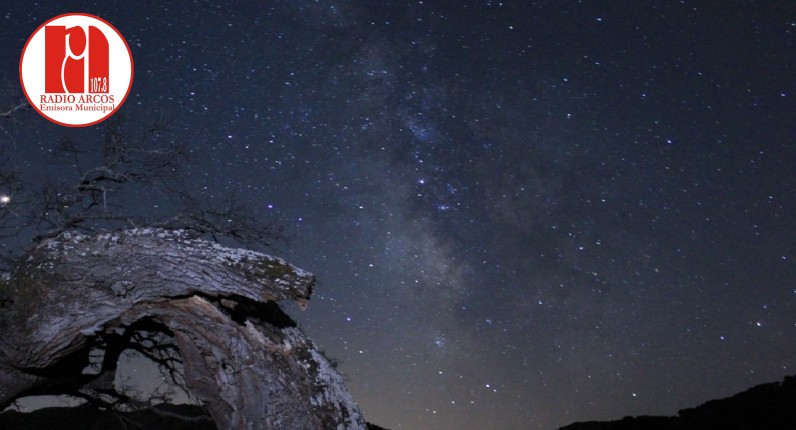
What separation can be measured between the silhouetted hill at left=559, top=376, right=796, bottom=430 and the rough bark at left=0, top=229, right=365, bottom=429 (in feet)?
64.4

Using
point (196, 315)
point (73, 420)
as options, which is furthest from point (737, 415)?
point (73, 420)

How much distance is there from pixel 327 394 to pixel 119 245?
2.29 metres

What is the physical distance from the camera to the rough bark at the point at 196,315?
201 inches

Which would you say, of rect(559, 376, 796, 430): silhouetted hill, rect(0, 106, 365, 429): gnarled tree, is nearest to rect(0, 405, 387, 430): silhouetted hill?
rect(559, 376, 796, 430): silhouetted hill

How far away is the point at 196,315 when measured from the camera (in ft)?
17.4

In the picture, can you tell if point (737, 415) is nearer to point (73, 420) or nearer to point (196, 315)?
point (196, 315)

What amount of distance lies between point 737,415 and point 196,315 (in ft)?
74.9

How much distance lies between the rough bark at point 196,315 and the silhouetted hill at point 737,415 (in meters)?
19.6

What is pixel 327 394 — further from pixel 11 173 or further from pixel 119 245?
pixel 11 173

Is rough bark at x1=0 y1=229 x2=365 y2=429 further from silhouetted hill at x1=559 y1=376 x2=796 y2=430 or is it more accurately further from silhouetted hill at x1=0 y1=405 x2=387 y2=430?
silhouetted hill at x1=559 y1=376 x2=796 y2=430

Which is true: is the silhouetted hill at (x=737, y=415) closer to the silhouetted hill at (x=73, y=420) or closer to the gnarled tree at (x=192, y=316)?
the silhouetted hill at (x=73, y=420)

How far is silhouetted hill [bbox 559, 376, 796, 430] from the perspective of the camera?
2047 cm

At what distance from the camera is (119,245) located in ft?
17.7

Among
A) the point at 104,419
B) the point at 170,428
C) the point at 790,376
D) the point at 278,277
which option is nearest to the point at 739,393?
the point at 790,376
